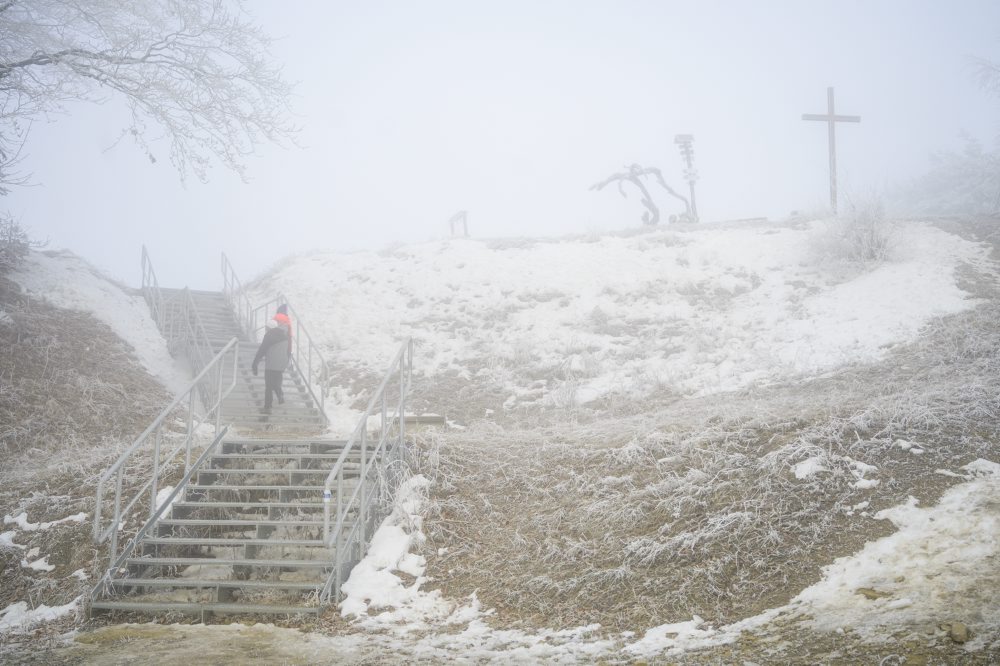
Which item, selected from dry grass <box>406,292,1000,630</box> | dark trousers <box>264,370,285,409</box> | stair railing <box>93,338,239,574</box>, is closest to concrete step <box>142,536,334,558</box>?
stair railing <box>93,338,239,574</box>

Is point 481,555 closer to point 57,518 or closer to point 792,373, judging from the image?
point 57,518

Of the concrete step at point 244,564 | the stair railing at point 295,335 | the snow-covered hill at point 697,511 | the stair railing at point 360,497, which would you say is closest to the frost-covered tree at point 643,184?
the snow-covered hill at point 697,511

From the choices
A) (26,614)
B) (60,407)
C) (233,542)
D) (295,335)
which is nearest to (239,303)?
(295,335)

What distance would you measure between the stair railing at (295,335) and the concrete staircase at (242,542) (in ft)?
14.6

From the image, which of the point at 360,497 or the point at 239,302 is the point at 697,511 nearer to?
the point at 360,497

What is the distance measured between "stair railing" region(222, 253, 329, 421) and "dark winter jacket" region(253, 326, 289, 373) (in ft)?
3.06

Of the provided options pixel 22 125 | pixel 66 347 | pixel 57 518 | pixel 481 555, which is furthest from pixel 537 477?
pixel 22 125

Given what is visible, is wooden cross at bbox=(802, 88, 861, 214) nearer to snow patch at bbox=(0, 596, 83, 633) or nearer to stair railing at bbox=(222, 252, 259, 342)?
stair railing at bbox=(222, 252, 259, 342)

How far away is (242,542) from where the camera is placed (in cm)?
666

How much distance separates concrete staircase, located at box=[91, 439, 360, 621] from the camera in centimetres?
613

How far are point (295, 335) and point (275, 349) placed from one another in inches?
197

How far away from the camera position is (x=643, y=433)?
791cm

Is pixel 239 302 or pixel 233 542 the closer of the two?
pixel 233 542

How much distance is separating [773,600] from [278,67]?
46.4ft
